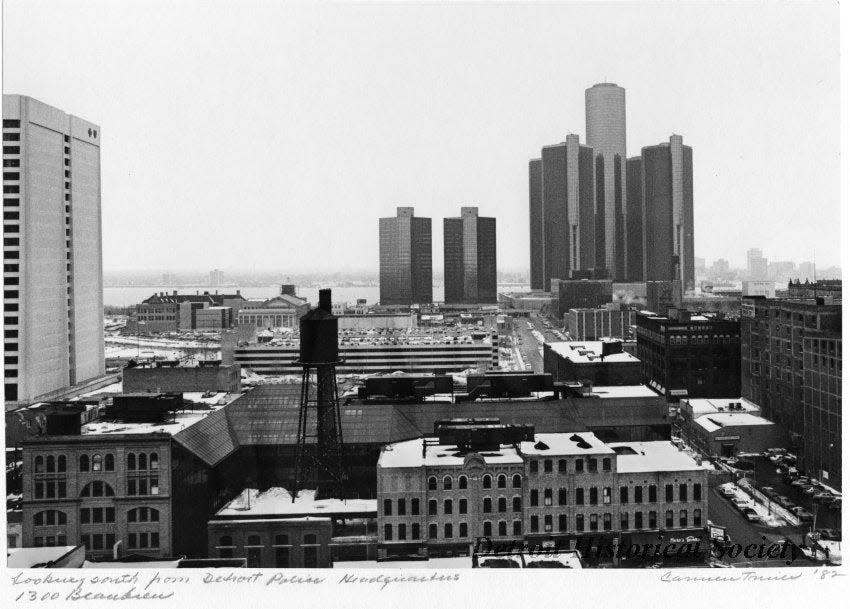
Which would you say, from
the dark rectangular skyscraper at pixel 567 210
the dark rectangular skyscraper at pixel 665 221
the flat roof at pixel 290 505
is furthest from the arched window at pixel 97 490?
the dark rectangular skyscraper at pixel 567 210

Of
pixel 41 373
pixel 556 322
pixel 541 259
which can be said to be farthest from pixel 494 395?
pixel 541 259

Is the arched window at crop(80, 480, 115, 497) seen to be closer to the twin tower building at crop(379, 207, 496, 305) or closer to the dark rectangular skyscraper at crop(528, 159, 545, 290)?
the twin tower building at crop(379, 207, 496, 305)

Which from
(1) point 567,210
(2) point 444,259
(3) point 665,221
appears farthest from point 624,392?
(1) point 567,210

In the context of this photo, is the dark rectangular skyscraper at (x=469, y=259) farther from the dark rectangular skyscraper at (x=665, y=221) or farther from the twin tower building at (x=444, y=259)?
the dark rectangular skyscraper at (x=665, y=221)

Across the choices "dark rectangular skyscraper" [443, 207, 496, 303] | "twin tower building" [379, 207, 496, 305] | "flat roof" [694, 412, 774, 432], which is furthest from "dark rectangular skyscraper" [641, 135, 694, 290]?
"flat roof" [694, 412, 774, 432]

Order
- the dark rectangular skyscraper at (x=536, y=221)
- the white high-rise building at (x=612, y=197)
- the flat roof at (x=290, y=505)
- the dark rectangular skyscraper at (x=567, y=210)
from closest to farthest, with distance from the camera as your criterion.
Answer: the flat roof at (x=290, y=505)
the dark rectangular skyscraper at (x=536, y=221)
the dark rectangular skyscraper at (x=567, y=210)
the white high-rise building at (x=612, y=197)
